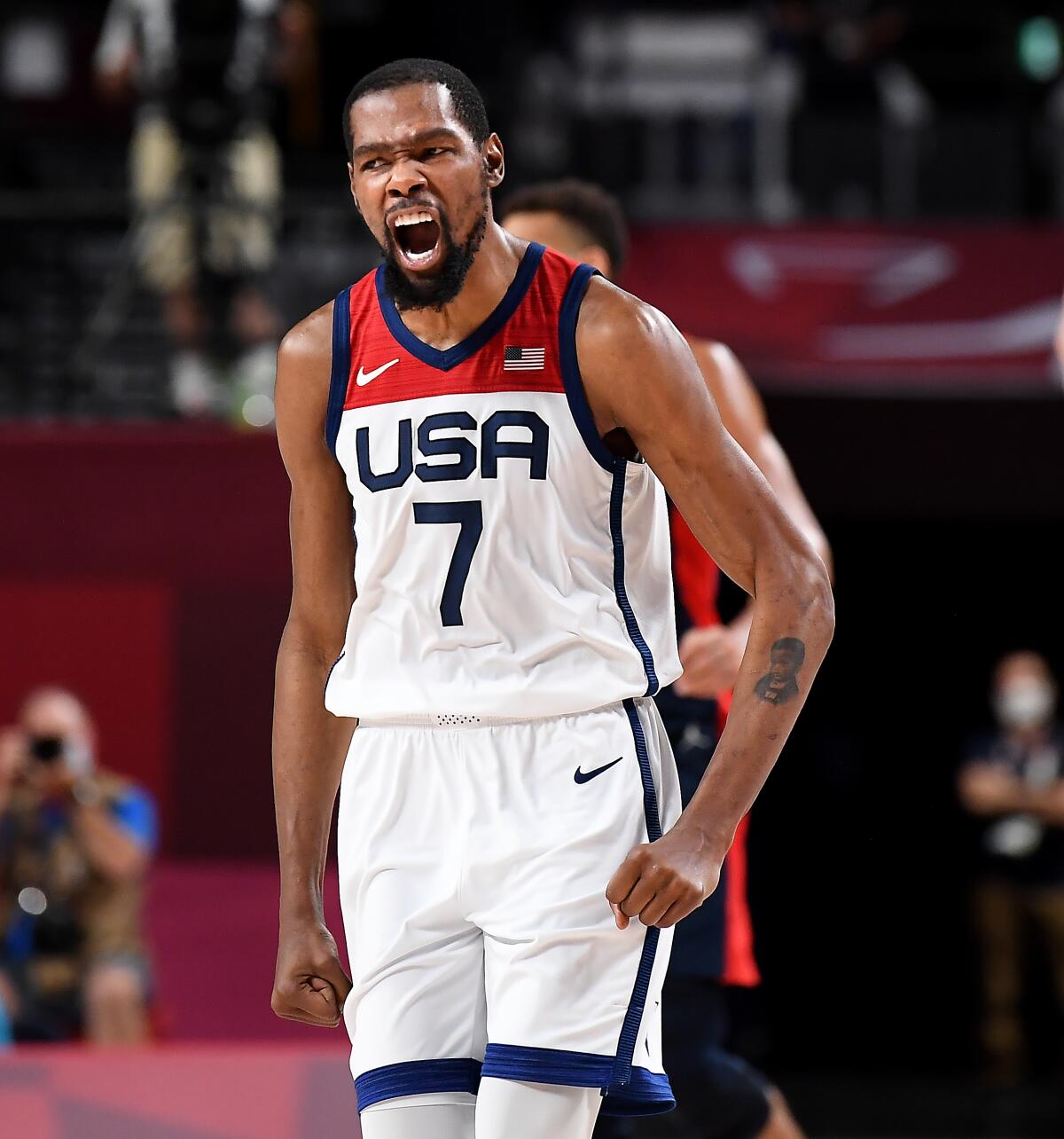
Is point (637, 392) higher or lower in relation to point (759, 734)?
higher

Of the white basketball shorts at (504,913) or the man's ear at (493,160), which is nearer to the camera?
the white basketball shorts at (504,913)

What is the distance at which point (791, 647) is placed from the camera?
2.79 metres

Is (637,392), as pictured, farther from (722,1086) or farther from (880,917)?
(880,917)

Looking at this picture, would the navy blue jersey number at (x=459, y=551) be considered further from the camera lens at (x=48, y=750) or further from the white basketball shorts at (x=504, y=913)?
the camera lens at (x=48, y=750)

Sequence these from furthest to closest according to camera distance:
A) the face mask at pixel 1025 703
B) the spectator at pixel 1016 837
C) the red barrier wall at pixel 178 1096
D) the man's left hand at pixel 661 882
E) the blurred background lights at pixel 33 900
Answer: the face mask at pixel 1025 703 → the spectator at pixel 1016 837 → the blurred background lights at pixel 33 900 → the red barrier wall at pixel 178 1096 → the man's left hand at pixel 661 882

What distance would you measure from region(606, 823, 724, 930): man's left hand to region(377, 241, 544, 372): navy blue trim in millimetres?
737

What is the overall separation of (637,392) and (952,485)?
6.45 meters

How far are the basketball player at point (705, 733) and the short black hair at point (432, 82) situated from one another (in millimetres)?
1087

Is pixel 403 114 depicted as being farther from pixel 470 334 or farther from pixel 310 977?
pixel 310 977

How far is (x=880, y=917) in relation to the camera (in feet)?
38.4

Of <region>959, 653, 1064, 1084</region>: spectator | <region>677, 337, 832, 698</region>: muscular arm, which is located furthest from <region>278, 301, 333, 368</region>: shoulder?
<region>959, 653, 1064, 1084</region>: spectator

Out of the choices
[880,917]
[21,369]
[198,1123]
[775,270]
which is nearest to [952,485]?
[775,270]

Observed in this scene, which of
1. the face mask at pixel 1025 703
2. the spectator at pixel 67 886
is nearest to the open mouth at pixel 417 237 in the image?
the spectator at pixel 67 886

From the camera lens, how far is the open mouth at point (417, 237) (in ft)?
9.22
